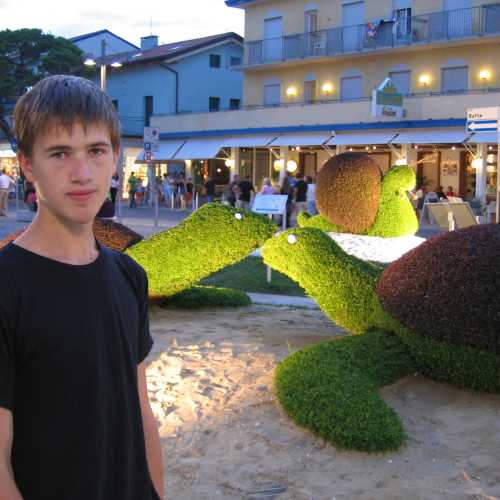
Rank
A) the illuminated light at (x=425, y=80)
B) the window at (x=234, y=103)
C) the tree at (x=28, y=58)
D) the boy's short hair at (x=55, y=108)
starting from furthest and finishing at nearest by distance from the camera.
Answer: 1. the window at (x=234, y=103)
2. the tree at (x=28, y=58)
3. the illuminated light at (x=425, y=80)
4. the boy's short hair at (x=55, y=108)

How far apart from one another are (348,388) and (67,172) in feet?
11.4

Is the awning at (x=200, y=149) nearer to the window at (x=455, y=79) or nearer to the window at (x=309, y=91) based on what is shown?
the window at (x=309, y=91)

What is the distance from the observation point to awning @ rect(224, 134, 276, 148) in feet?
113

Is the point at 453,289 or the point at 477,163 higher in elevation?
the point at 477,163

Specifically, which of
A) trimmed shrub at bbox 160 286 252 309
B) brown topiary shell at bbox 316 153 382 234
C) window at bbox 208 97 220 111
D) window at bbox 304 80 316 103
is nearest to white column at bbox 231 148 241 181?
window at bbox 304 80 316 103

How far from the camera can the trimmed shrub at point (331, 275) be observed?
20.9ft

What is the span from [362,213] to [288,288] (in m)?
4.06

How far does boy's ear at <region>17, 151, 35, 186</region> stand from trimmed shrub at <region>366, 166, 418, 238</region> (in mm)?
13647

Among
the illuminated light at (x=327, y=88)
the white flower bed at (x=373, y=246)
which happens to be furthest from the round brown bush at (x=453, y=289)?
the illuminated light at (x=327, y=88)

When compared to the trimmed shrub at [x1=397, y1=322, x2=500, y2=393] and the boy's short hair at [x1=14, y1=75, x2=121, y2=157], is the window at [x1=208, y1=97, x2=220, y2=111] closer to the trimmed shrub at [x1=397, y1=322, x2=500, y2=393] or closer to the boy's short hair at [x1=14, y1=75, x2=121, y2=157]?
the trimmed shrub at [x1=397, y1=322, x2=500, y2=393]

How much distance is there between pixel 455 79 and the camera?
32188 mm

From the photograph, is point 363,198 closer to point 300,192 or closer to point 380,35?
point 300,192

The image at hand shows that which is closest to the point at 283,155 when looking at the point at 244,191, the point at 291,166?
the point at 291,166

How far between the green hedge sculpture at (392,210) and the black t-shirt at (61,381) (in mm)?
13359
